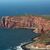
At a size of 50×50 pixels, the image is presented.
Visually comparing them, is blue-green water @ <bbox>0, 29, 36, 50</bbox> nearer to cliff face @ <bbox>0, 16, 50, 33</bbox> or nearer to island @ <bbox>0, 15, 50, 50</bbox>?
island @ <bbox>0, 15, 50, 50</bbox>

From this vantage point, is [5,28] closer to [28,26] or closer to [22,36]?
[28,26]

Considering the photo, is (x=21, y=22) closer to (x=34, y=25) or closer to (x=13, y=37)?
(x=34, y=25)

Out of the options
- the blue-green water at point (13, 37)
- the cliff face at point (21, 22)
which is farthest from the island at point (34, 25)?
the blue-green water at point (13, 37)

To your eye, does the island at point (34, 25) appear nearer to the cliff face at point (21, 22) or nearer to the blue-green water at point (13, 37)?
the cliff face at point (21, 22)

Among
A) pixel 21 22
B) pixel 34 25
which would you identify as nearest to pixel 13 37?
pixel 34 25

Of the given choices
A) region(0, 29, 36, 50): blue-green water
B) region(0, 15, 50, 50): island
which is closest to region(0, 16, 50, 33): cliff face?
region(0, 15, 50, 50): island

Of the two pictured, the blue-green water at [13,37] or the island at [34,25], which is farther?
the blue-green water at [13,37]
